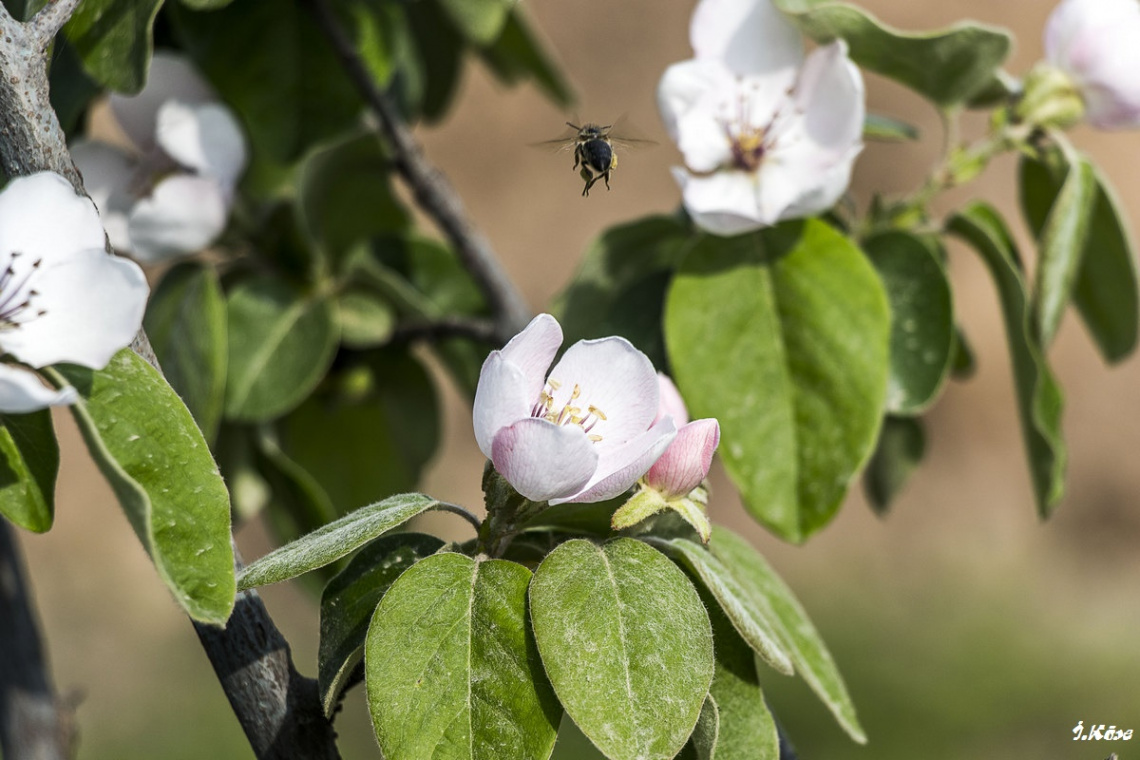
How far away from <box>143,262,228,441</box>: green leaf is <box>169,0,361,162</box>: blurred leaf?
18 cm

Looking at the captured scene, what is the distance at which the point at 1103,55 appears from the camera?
3.79 feet

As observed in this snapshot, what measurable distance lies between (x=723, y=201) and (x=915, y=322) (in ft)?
0.76

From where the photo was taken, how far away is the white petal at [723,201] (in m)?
1.06

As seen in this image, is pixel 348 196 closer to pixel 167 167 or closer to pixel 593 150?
pixel 167 167

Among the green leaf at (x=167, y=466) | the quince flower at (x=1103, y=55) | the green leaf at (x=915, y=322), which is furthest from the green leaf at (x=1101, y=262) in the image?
the green leaf at (x=167, y=466)

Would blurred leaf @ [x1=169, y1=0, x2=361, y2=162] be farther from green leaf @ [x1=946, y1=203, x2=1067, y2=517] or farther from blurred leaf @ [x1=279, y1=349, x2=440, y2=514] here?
green leaf @ [x1=946, y1=203, x2=1067, y2=517]

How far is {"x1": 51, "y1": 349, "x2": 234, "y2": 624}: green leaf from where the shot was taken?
0.64 m

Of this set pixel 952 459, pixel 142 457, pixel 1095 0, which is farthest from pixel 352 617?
pixel 952 459

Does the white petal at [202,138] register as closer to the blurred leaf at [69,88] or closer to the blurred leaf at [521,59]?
the blurred leaf at [69,88]

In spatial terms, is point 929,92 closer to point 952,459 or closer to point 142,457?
point 142,457

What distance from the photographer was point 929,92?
3.93 ft

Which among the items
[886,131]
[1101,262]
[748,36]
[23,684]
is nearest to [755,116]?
[748,36]

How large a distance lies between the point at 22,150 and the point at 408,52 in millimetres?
963

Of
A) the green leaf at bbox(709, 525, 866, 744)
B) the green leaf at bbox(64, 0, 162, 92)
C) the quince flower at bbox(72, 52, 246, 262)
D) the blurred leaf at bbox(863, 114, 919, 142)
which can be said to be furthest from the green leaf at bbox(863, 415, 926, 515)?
the green leaf at bbox(64, 0, 162, 92)
